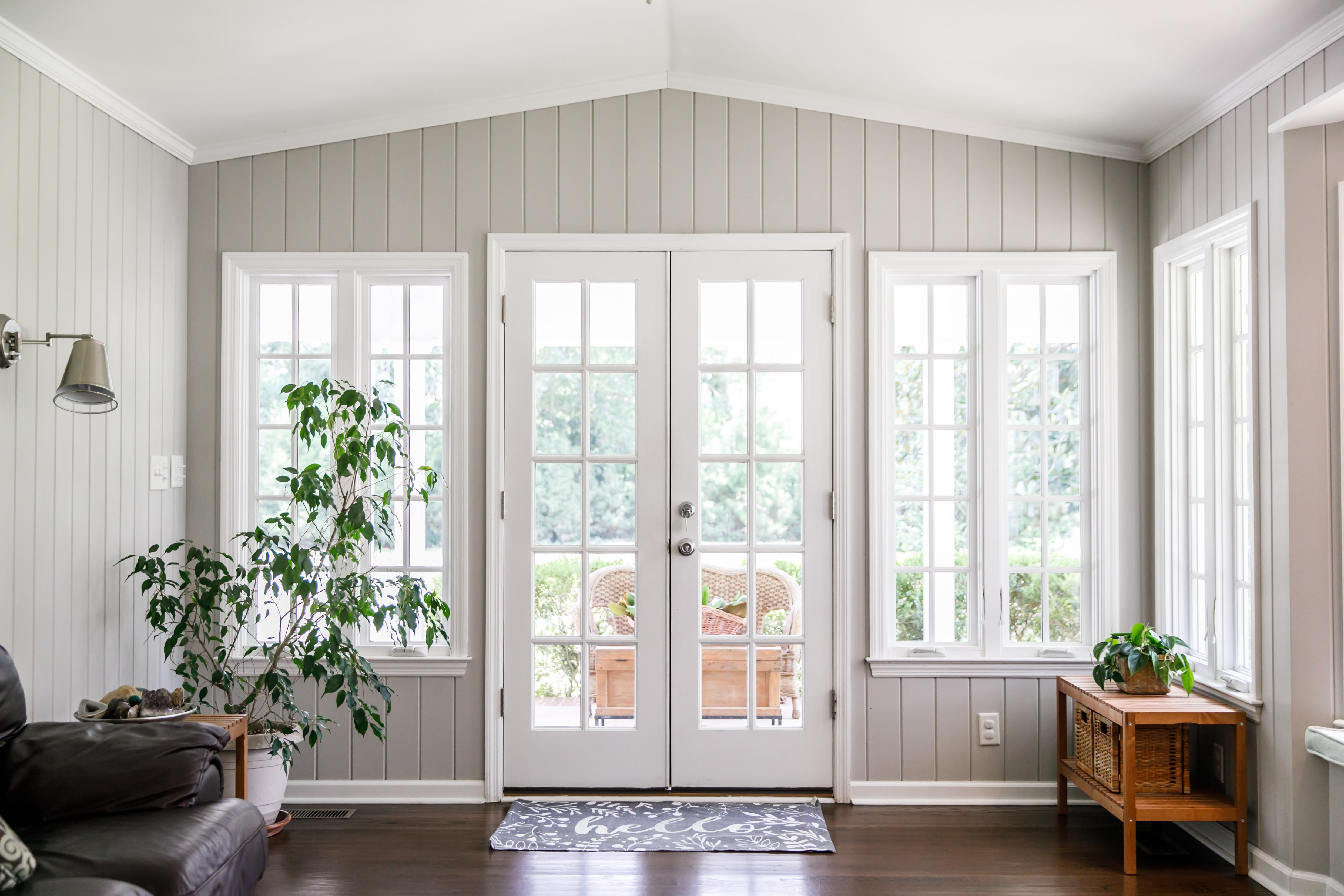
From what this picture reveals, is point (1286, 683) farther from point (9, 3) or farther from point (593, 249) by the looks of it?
point (9, 3)

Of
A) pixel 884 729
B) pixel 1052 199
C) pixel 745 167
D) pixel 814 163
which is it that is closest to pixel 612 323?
pixel 745 167

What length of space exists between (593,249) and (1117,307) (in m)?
2.01

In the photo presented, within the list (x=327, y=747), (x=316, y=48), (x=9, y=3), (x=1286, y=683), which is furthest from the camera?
(x=327, y=747)

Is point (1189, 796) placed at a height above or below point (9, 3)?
below

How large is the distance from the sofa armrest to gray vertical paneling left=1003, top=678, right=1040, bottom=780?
2700 millimetres

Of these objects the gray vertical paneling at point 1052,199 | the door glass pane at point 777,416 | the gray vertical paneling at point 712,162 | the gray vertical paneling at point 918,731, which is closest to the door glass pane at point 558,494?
the door glass pane at point 777,416

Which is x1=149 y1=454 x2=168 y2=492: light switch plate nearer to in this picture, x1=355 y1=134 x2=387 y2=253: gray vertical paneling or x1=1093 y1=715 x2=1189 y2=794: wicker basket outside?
x1=355 y1=134 x2=387 y2=253: gray vertical paneling

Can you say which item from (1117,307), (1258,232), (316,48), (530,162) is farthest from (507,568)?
(1258,232)

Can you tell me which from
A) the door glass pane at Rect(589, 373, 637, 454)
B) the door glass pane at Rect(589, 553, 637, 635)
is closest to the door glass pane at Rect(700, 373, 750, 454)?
the door glass pane at Rect(589, 373, 637, 454)

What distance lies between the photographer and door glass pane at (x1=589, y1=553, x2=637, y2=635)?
3424mm

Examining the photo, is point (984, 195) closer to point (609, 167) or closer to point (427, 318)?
point (609, 167)

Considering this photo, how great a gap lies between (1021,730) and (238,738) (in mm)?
2742

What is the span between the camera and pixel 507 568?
341 centimetres

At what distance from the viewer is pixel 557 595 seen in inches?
135
